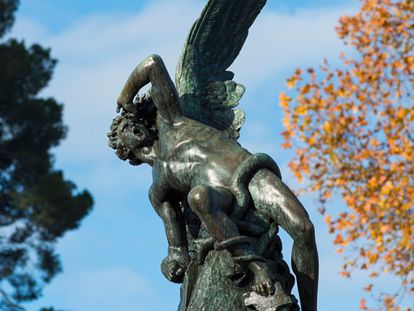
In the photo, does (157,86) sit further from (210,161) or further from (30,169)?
(30,169)

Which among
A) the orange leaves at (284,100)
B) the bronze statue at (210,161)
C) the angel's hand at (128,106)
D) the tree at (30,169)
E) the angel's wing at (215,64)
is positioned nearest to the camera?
the bronze statue at (210,161)

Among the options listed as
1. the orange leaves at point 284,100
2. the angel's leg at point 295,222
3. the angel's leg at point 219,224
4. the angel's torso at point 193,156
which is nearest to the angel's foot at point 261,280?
the angel's leg at point 219,224

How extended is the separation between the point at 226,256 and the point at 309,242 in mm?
350

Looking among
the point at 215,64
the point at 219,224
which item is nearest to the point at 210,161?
the point at 219,224

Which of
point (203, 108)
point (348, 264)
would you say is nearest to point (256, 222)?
point (203, 108)

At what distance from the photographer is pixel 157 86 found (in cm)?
527

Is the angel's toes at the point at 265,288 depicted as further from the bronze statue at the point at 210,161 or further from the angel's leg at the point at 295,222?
the angel's leg at the point at 295,222

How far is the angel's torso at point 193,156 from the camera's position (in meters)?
5.03

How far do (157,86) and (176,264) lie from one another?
0.79 m

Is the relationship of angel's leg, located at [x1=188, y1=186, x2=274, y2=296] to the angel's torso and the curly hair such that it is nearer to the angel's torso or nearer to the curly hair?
the angel's torso

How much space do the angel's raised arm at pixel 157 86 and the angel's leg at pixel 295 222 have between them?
1.87 ft

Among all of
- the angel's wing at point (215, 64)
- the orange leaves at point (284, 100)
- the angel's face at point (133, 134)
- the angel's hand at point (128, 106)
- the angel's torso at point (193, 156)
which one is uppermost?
the orange leaves at point (284, 100)

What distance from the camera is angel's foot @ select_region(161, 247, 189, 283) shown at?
16.9 ft

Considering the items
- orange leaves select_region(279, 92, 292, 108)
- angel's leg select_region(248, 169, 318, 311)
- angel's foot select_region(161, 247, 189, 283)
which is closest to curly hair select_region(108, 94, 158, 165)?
angel's foot select_region(161, 247, 189, 283)
